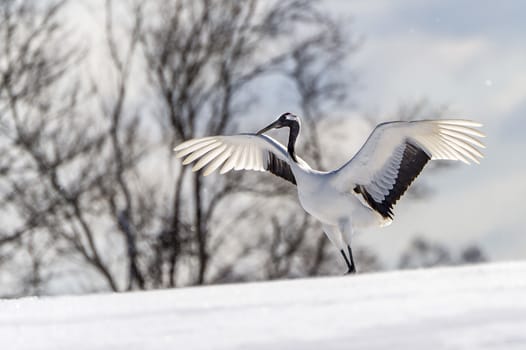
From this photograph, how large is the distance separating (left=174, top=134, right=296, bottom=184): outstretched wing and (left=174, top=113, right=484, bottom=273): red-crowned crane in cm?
12

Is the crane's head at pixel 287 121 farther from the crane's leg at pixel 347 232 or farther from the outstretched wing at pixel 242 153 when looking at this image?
the crane's leg at pixel 347 232

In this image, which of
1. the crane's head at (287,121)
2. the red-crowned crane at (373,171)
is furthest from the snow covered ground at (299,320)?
the crane's head at (287,121)

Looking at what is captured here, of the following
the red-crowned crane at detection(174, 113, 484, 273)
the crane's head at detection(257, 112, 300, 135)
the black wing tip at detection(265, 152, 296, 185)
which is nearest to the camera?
the red-crowned crane at detection(174, 113, 484, 273)

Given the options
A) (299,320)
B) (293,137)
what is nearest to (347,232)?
(293,137)

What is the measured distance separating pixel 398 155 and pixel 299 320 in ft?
12.2

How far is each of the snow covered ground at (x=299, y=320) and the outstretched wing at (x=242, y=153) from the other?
314 centimetres

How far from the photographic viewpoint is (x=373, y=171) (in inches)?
233

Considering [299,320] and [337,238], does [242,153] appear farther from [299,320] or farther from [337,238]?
[299,320]

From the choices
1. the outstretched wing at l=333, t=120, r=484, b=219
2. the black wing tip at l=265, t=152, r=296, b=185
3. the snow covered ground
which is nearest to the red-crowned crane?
the outstretched wing at l=333, t=120, r=484, b=219

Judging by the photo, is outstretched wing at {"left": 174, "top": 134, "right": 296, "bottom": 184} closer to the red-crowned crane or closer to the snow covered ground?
the red-crowned crane

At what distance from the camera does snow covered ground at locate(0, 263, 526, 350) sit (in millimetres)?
1885

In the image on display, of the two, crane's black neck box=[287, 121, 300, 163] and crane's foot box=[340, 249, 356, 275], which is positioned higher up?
crane's black neck box=[287, 121, 300, 163]

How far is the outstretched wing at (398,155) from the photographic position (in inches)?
220

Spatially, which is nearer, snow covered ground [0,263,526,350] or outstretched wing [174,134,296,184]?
snow covered ground [0,263,526,350]
